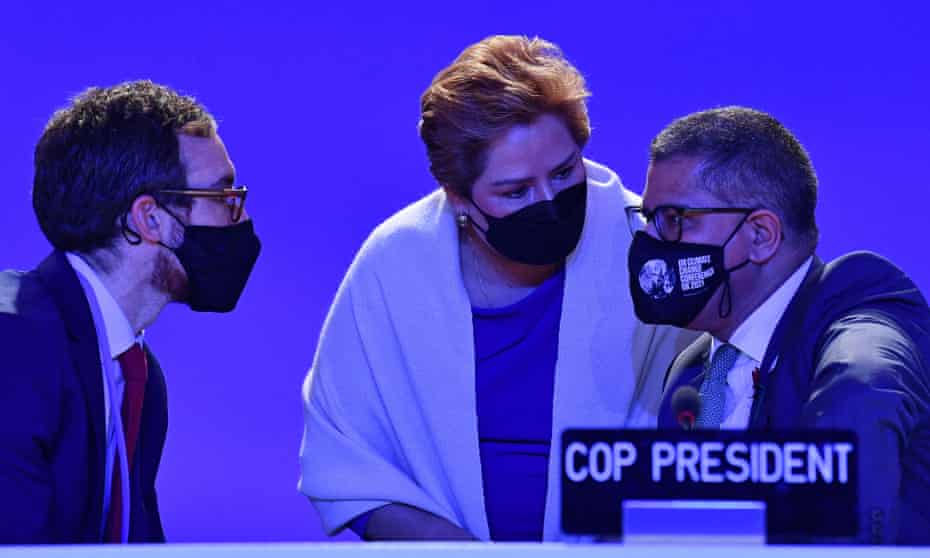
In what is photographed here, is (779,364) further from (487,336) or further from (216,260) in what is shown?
(216,260)

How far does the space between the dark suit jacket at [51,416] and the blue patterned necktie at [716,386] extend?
923 millimetres

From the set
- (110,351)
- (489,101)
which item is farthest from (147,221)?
(489,101)

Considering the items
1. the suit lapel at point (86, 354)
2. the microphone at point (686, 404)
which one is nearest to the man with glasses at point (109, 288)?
the suit lapel at point (86, 354)

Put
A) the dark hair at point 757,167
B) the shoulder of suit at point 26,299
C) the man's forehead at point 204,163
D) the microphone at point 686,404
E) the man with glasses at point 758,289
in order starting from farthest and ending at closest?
the man's forehead at point 204,163 → the dark hair at point 757,167 → the shoulder of suit at point 26,299 → the man with glasses at point 758,289 → the microphone at point 686,404

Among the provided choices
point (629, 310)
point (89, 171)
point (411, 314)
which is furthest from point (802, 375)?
point (89, 171)

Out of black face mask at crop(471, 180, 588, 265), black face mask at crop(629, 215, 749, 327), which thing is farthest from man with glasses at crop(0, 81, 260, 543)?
black face mask at crop(629, 215, 749, 327)

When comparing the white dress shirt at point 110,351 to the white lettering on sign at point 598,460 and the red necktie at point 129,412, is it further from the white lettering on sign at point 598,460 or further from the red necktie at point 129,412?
the white lettering on sign at point 598,460

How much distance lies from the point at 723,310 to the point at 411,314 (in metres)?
0.63

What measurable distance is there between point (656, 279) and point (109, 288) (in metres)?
0.94

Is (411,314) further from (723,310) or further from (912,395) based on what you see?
(912,395)

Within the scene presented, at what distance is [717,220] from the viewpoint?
7.43 feet

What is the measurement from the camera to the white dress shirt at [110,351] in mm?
2205

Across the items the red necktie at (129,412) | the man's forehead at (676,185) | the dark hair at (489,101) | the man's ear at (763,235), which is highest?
the dark hair at (489,101)

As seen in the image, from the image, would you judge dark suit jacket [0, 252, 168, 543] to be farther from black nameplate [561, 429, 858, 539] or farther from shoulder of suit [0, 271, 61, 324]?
black nameplate [561, 429, 858, 539]
